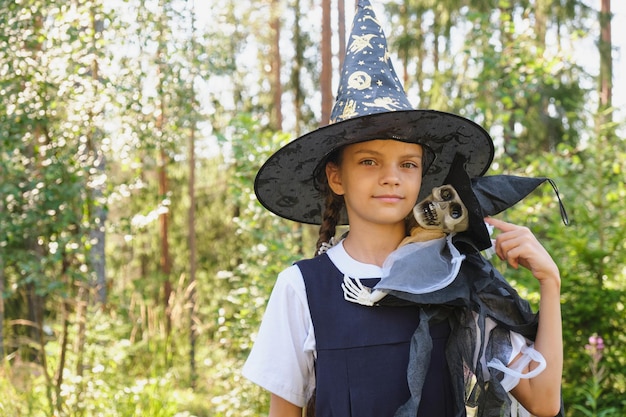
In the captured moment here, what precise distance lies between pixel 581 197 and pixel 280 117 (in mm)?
8306

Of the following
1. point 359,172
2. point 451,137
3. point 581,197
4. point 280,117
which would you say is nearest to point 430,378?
point 359,172

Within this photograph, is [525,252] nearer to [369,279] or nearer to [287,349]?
[369,279]

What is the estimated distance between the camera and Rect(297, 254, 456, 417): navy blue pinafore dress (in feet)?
5.63

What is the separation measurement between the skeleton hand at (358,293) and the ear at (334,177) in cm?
29

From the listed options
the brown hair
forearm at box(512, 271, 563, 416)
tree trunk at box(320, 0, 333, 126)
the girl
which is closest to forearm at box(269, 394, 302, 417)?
the girl

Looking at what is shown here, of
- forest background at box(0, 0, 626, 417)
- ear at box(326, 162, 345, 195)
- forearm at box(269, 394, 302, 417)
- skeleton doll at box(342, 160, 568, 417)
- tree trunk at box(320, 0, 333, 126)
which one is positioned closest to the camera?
skeleton doll at box(342, 160, 568, 417)

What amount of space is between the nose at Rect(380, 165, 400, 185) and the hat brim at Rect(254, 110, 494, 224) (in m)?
0.08

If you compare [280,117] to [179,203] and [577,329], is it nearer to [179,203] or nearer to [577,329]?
[179,203]

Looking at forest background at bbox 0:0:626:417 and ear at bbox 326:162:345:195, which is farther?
forest background at bbox 0:0:626:417

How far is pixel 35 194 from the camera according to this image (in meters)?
4.77

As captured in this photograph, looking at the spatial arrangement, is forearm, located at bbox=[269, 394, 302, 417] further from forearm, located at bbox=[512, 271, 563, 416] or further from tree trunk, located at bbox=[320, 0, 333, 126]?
tree trunk, located at bbox=[320, 0, 333, 126]

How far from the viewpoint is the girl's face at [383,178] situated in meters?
1.85

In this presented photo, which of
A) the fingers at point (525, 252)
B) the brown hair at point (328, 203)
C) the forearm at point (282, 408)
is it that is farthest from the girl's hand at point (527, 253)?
the forearm at point (282, 408)

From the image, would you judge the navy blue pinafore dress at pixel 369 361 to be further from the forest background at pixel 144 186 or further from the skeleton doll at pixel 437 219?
the forest background at pixel 144 186
